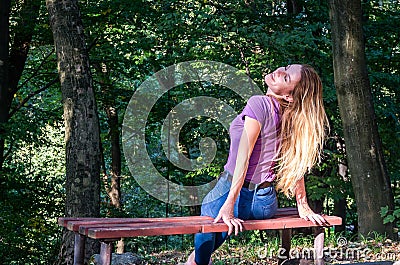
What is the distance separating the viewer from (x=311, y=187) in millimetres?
11383

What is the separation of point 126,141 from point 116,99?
1872 mm

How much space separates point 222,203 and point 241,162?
1.20 feet

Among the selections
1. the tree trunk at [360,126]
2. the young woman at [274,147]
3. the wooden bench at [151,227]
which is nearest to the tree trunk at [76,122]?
the wooden bench at [151,227]

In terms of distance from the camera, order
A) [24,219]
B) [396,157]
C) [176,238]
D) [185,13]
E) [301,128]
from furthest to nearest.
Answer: [176,238] → [396,157] → [185,13] → [24,219] → [301,128]

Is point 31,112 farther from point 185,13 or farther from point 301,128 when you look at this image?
point 301,128

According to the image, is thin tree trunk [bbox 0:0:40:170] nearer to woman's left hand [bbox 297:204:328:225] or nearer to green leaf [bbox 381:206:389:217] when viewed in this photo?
green leaf [bbox 381:206:389:217]

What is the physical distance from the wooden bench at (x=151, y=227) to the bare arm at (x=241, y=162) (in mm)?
61

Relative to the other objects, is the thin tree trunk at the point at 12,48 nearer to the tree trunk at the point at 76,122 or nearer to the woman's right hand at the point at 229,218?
the tree trunk at the point at 76,122

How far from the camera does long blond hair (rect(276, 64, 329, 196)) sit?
4059 millimetres

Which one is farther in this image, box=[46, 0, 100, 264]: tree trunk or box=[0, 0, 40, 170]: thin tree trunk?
box=[0, 0, 40, 170]: thin tree trunk

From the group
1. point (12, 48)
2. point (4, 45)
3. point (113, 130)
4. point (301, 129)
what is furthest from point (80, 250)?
point (113, 130)

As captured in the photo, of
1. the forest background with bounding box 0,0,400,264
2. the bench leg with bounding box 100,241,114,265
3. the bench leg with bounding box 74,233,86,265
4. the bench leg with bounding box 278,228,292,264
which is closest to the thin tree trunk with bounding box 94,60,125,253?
the forest background with bounding box 0,0,400,264

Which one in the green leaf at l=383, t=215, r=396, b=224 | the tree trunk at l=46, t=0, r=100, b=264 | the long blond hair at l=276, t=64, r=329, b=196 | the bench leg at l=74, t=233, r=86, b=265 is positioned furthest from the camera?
the green leaf at l=383, t=215, r=396, b=224

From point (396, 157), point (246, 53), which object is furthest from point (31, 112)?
point (396, 157)
